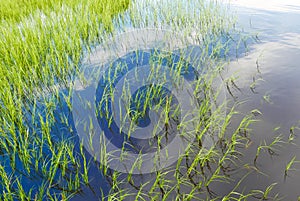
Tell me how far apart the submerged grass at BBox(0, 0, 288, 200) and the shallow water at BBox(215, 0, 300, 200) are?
0.08 meters

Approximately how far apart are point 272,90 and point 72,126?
232 cm

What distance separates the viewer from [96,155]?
2168mm

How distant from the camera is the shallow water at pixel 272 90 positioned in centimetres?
192

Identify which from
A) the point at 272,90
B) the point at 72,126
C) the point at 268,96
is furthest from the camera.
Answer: the point at 272,90

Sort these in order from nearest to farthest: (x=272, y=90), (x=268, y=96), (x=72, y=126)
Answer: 1. (x=72, y=126)
2. (x=268, y=96)
3. (x=272, y=90)

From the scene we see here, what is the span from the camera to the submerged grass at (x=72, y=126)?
6.15 feet

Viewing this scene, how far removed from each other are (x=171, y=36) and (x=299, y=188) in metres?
3.27

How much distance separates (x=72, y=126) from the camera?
2545 millimetres

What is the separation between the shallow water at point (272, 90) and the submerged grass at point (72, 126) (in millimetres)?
84

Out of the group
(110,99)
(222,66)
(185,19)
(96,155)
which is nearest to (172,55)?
(222,66)

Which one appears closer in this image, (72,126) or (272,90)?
(72,126)

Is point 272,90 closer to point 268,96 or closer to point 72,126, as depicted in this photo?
point 268,96

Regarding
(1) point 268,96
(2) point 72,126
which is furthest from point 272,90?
(2) point 72,126

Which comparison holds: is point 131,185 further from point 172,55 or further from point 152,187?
point 172,55
